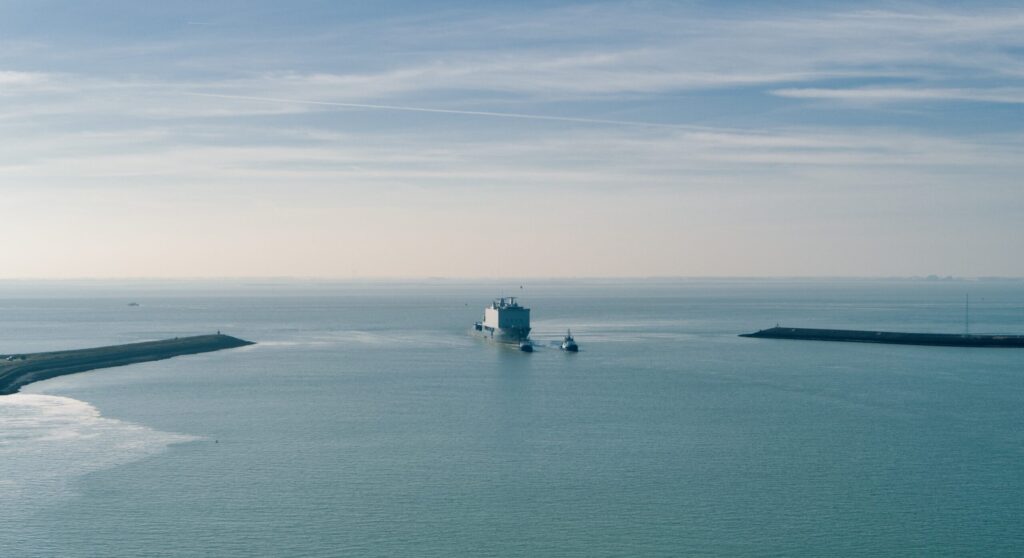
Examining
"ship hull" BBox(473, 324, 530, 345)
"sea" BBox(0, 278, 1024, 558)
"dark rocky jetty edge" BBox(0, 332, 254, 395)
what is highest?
"ship hull" BBox(473, 324, 530, 345)

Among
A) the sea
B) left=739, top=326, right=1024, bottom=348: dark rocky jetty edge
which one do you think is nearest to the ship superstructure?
the sea

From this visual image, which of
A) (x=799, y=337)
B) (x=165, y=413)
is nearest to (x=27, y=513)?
(x=165, y=413)

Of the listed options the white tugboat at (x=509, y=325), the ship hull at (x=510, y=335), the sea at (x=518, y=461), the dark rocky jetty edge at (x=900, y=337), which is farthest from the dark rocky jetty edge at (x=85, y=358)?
the dark rocky jetty edge at (x=900, y=337)

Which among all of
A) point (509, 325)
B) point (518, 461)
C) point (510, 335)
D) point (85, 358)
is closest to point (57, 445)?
point (518, 461)

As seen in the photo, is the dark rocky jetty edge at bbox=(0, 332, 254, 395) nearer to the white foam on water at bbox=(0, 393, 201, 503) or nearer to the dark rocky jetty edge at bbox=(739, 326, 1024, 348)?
the white foam on water at bbox=(0, 393, 201, 503)

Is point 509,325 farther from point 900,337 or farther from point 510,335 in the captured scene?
point 900,337

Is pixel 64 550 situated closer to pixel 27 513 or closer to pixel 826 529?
pixel 27 513
